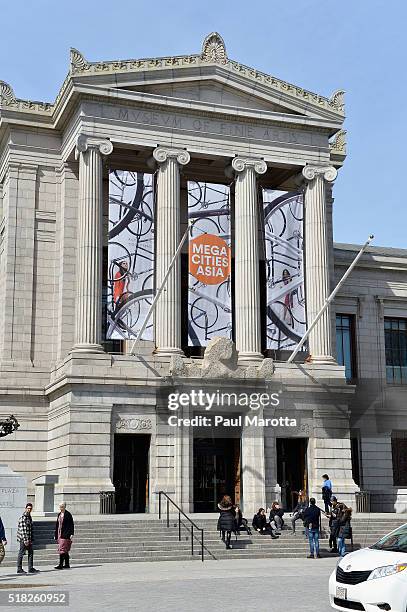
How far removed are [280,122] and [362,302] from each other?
1309cm

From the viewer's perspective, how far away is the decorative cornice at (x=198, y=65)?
1550 inches

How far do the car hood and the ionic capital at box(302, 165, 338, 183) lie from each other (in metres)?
30.7

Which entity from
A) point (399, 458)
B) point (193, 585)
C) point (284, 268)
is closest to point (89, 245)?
point (284, 268)

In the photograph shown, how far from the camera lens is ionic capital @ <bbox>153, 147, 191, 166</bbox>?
40.1m

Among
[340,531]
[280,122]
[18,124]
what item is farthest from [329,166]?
[340,531]

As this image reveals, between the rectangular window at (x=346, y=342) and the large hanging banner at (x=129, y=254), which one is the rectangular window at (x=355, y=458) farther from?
the large hanging banner at (x=129, y=254)

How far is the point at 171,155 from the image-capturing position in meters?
40.4

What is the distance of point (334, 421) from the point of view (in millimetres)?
39750

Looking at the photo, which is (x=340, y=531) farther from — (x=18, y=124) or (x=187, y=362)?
(x=18, y=124)

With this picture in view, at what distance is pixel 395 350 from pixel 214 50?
2076 cm

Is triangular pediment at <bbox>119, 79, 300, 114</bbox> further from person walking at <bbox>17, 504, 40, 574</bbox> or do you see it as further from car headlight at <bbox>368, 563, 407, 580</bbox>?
car headlight at <bbox>368, 563, 407, 580</bbox>

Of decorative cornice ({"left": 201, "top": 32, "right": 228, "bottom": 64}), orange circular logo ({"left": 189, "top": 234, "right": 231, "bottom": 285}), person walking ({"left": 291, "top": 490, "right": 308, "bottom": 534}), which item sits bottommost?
person walking ({"left": 291, "top": 490, "right": 308, "bottom": 534})

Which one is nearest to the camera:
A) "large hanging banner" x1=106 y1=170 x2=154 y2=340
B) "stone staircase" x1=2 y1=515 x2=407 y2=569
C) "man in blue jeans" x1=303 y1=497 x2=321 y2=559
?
"stone staircase" x1=2 y1=515 x2=407 y2=569

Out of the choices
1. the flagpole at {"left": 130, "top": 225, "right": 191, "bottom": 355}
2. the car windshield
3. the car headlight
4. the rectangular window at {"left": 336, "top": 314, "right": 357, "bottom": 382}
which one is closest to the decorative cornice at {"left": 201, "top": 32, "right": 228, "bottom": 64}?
the flagpole at {"left": 130, "top": 225, "right": 191, "bottom": 355}
